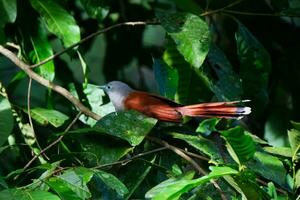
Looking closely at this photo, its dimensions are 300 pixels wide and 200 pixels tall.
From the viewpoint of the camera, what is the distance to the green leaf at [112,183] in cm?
205

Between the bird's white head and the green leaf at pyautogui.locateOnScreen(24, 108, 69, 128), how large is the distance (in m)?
0.21

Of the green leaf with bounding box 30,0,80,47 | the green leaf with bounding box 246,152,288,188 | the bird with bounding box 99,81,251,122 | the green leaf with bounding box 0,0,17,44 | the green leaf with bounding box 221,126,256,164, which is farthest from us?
the green leaf with bounding box 30,0,80,47

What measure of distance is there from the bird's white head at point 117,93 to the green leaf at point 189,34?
0.37 metres

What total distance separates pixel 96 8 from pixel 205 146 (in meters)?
1.13

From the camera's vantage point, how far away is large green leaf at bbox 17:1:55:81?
10.3 feet

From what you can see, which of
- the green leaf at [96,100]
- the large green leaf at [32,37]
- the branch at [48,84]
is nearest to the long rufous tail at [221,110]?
the branch at [48,84]

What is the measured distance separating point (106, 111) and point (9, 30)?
639 millimetres

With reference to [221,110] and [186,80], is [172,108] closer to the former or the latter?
[221,110]

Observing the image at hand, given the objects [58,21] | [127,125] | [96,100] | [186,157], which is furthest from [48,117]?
[186,157]

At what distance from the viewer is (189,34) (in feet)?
8.63

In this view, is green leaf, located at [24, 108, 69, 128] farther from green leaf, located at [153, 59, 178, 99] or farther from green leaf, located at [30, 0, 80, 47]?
green leaf, located at [153, 59, 178, 99]

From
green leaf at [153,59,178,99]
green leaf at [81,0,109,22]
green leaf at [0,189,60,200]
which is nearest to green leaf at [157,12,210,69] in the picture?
green leaf at [153,59,178,99]

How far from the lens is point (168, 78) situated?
8.83 ft

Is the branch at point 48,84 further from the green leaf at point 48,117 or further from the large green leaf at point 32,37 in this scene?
the large green leaf at point 32,37
